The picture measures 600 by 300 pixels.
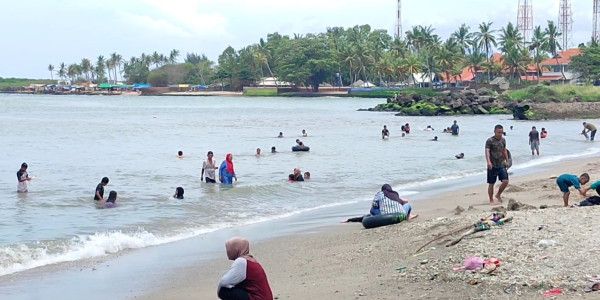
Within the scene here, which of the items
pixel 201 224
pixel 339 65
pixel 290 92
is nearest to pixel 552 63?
pixel 339 65

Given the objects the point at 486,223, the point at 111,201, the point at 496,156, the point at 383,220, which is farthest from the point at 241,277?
the point at 111,201

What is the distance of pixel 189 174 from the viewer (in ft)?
101

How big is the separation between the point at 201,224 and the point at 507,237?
9.13 m

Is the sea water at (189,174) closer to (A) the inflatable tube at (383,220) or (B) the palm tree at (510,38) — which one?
(A) the inflatable tube at (383,220)

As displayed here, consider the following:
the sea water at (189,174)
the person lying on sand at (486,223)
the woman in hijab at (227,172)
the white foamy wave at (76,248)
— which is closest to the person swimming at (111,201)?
the sea water at (189,174)

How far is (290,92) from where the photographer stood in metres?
165

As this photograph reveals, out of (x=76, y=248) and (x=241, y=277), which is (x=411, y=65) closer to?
(x=76, y=248)

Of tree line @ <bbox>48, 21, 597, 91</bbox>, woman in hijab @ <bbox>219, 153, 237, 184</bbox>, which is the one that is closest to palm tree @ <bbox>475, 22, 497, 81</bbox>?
tree line @ <bbox>48, 21, 597, 91</bbox>

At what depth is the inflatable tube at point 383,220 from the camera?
14.2 metres

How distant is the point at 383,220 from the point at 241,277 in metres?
7.42

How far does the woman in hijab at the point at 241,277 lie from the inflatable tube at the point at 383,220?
7193mm

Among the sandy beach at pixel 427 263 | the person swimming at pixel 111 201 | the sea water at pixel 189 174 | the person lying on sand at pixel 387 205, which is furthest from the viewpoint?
the person swimming at pixel 111 201

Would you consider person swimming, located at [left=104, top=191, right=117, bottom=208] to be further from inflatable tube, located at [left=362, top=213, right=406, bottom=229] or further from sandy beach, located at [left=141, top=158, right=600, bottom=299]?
inflatable tube, located at [left=362, top=213, right=406, bottom=229]

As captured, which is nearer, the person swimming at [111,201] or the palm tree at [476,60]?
the person swimming at [111,201]
